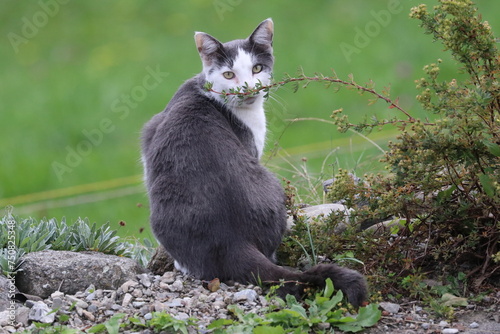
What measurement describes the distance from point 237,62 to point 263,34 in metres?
0.32

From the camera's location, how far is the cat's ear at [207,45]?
180 inches

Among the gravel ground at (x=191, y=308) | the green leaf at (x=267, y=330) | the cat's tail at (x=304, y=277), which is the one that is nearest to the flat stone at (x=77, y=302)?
the gravel ground at (x=191, y=308)

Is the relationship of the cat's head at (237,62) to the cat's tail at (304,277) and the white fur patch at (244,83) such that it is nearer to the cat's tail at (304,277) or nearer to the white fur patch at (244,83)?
the white fur patch at (244,83)

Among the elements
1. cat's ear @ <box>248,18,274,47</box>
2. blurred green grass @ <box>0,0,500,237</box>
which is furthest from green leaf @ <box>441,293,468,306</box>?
blurred green grass @ <box>0,0,500,237</box>

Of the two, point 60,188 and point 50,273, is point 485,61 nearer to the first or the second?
point 50,273

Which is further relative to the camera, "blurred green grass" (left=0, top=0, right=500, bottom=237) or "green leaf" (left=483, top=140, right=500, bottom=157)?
"blurred green grass" (left=0, top=0, right=500, bottom=237)

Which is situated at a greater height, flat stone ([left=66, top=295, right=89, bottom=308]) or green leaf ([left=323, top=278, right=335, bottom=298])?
green leaf ([left=323, top=278, right=335, bottom=298])

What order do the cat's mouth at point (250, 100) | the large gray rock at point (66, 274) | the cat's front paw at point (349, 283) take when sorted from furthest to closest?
the cat's mouth at point (250, 100)
the large gray rock at point (66, 274)
the cat's front paw at point (349, 283)

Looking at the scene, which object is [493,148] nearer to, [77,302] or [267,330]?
[267,330]

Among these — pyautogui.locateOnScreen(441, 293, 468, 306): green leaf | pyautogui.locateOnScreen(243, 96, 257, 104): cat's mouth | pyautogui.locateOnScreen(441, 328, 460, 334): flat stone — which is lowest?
pyautogui.locateOnScreen(441, 328, 460, 334): flat stone

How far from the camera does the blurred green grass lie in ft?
29.4

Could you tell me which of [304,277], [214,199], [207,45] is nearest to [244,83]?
[207,45]

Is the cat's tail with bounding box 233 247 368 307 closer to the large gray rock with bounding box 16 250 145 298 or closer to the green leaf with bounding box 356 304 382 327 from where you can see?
the green leaf with bounding box 356 304 382 327

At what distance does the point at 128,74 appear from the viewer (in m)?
11.0
